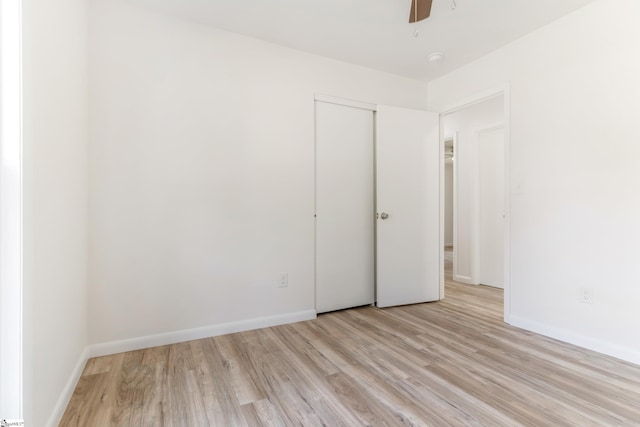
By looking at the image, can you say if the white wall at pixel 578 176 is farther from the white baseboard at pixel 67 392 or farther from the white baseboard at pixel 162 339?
the white baseboard at pixel 67 392

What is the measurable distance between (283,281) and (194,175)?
3.98 ft

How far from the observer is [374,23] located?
2.42m

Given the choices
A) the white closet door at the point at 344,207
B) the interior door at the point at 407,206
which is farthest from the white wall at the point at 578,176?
the white closet door at the point at 344,207

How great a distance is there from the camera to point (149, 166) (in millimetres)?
2236

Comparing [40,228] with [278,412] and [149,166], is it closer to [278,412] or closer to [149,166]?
[149,166]

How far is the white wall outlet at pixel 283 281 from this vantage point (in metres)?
2.72

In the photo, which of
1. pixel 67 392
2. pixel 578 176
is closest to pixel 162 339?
pixel 67 392

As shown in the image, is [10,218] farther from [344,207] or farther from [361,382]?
[344,207]

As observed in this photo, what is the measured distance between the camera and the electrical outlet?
2.19 metres

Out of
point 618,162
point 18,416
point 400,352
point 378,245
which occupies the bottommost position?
point 400,352

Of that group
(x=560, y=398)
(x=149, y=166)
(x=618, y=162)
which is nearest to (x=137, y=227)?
(x=149, y=166)

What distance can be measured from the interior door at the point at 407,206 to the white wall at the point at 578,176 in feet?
2.80

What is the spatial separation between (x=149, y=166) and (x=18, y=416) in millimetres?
1613

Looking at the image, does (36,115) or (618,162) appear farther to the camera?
(618,162)
